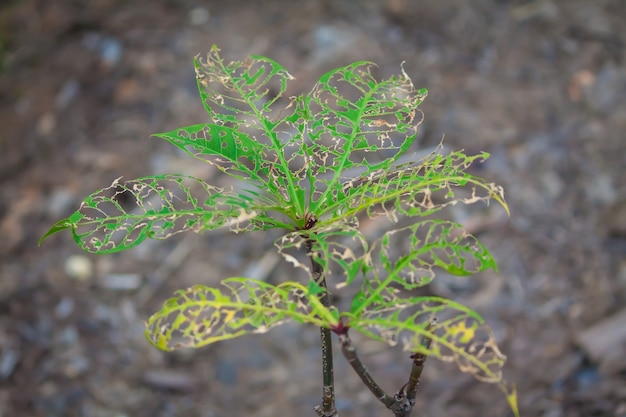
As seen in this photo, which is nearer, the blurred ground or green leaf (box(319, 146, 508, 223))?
green leaf (box(319, 146, 508, 223))

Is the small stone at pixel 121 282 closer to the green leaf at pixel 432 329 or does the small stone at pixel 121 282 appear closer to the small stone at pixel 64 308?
the small stone at pixel 64 308

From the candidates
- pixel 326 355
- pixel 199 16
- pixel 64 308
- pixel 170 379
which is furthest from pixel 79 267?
pixel 326 355

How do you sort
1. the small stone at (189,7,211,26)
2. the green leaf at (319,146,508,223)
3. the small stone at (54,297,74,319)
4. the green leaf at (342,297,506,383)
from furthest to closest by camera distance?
the small stone at (189,7,211,26) → the small stone at (54,297,74,319) → the green leaf at (319,146,508,223) → the green leaf at (342,297,506,383)

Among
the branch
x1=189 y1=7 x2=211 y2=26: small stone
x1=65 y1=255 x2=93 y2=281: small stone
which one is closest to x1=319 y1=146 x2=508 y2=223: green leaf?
the branch

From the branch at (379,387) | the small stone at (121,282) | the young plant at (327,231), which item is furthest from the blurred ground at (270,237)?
the young plant at (327,231)

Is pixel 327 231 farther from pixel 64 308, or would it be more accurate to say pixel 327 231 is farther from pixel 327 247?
pixel 64 308

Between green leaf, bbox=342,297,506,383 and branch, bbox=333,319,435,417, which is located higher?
green leaf, bbox=342,297,506,383

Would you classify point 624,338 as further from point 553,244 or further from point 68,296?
point 68,296

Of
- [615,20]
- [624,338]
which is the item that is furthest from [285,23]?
[624,338]

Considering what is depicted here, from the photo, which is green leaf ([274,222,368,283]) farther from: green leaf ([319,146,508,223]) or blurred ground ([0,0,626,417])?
blurred ground ([0,0,626,417])
